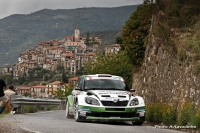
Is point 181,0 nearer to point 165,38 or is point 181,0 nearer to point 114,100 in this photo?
point 165,38

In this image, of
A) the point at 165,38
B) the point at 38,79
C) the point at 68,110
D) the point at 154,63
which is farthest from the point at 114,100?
the point at 38,79

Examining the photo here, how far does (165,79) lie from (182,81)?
235 centimetres

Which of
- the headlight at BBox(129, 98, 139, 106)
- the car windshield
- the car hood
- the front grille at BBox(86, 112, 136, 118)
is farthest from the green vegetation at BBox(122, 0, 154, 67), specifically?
the front grille at BBox(86, 112, 136, 118)

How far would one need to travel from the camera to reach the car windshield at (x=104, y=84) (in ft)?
48.4

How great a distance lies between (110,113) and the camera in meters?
13.1

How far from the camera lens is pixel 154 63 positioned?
1912 cm

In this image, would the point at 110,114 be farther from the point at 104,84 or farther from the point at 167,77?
the point at 167,77

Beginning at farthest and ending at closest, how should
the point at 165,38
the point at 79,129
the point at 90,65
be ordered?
1. the point at 90,65
2. the point at 165,38
3. the point at 79,129

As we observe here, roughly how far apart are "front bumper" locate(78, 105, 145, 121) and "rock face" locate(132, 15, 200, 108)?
1.70 metres

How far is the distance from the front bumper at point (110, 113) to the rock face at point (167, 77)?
1702 mm

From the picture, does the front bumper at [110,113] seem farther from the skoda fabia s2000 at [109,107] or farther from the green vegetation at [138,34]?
→ the green vegetation at [138,34]

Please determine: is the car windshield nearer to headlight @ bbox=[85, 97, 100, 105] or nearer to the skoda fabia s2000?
the skoda fabia s2000

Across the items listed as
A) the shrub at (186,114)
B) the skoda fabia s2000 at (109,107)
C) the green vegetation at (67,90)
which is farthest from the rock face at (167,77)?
the green vegetation at (67,90)

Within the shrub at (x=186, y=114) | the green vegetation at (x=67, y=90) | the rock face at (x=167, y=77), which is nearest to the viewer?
the shrub at (x=186, y=114)
